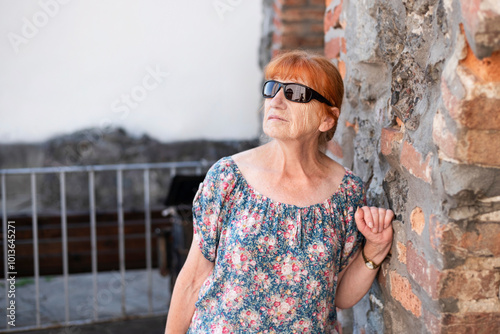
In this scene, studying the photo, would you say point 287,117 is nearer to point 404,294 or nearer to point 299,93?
point 299,93

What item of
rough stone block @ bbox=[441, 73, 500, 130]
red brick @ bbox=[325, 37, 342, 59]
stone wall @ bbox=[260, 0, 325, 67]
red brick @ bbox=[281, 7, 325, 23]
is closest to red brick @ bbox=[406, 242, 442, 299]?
rough stone block @ bbox=[441, 73, 500, 130]

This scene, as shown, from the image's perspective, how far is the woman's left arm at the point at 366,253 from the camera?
5.27 feet

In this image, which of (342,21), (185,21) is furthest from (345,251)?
(185,21)

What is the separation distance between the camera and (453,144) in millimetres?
1229

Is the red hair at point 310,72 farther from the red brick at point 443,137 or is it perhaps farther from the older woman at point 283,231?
the red brick at point 443,137

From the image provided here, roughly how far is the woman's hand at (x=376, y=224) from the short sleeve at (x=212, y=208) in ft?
1.27

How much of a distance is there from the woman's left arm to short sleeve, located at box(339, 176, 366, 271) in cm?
3

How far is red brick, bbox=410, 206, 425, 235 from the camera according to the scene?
143 centimetres

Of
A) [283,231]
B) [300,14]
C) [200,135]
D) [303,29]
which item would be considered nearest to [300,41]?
[303,29]

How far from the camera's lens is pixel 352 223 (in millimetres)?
1678

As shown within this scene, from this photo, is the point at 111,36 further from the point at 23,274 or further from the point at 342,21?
the point at 342,21

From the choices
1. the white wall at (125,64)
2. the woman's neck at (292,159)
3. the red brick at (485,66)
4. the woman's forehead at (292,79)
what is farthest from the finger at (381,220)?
the white wall at (125,64)

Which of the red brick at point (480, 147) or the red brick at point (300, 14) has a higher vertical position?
the red brick at point (300, 14)

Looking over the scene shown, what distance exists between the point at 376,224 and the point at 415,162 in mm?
242
